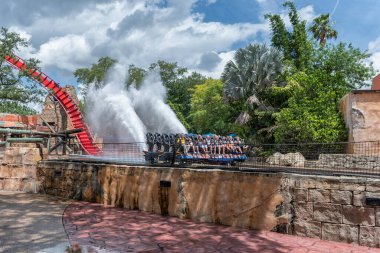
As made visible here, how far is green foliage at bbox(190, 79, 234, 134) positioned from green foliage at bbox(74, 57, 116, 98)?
619 inches

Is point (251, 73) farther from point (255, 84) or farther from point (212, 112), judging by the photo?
point (212, 112)

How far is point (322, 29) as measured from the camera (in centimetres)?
2967

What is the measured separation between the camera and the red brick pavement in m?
4.75

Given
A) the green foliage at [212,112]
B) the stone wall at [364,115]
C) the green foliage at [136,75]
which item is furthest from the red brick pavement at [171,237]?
the green foliage at [136,75]

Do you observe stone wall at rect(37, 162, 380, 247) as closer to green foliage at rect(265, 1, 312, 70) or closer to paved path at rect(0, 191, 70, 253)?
paved path at rect(0, 191, 70, 253)

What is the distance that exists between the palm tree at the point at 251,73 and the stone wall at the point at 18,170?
15.1 m

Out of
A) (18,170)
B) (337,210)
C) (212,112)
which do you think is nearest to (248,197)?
(337,210)

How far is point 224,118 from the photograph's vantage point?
26.4 m

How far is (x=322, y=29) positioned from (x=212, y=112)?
12.0 meters

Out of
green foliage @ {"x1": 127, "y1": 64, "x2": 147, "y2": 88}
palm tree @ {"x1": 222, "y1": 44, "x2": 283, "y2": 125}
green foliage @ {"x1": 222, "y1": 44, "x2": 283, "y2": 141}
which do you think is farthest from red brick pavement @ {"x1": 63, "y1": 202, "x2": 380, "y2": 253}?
green foliage @ {"x1": 127, "y1": 64, "x2": 147, "y2": 88}

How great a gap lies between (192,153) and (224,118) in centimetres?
1664

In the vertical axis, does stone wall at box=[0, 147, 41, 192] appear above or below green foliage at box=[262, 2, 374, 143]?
below

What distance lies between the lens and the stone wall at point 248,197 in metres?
5.07

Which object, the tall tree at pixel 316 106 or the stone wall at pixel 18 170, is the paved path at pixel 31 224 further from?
the tall tree at pixel 316 106
